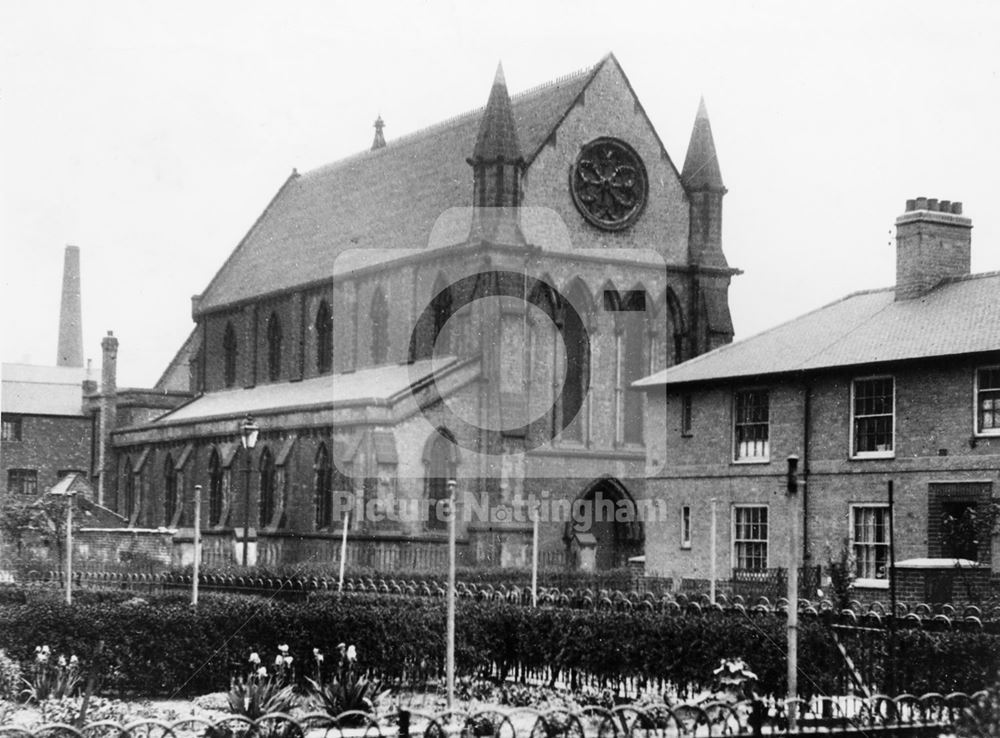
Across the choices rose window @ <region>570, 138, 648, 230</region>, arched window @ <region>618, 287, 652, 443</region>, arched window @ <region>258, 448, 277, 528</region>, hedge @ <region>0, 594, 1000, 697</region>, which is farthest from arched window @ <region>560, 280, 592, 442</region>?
hedge @ <region>0, 594, 1000, 697</region>

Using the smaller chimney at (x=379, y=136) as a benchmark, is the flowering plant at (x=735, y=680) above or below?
below

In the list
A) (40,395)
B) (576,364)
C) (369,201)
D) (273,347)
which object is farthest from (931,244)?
(40,395)

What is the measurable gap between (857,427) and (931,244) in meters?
4.95

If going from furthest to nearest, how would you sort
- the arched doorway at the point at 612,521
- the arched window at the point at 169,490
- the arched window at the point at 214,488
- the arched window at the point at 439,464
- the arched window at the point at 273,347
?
the arched window at the point at 273,347
the arched window at the point at 169,490
the arched window at the point at 214,488
the arched doorway at the point at 612,521
the arched window at the point at 439,464

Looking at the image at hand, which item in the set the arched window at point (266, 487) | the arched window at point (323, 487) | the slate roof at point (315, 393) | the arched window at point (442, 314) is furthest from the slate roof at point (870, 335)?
the arched window at point (266, 487)

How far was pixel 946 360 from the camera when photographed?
3164cm

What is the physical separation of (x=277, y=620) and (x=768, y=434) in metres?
17.0

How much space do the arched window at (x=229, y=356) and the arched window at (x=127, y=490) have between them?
5540mm

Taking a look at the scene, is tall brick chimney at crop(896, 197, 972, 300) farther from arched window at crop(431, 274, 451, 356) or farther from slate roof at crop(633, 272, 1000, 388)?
arched window at crop(431, 274, 451, 356)

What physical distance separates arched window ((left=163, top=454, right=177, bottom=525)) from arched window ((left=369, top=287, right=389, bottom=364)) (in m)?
10.9

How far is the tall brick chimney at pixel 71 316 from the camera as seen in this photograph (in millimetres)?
99250

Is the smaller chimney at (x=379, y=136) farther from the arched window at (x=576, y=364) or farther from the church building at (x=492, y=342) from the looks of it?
the arched window at (x=576, y=364)

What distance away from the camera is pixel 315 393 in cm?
5462

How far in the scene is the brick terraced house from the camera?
31.3 metres
